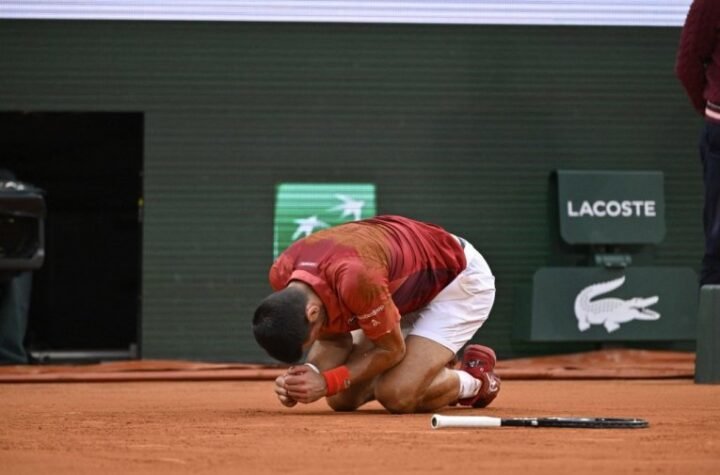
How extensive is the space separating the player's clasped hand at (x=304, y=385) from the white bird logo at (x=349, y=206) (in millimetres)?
6072

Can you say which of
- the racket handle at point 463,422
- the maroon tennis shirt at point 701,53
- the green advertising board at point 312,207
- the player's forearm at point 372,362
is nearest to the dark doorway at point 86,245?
the green advertising board at point 312,207

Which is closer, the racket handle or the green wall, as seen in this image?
the racket handle

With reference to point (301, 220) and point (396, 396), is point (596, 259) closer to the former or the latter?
point (301, 220)

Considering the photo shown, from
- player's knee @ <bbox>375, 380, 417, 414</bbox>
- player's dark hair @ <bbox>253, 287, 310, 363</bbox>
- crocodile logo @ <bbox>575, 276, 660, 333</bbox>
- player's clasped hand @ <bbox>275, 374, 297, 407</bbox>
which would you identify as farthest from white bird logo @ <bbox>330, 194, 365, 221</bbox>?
player's dark hair @ <bbox>253, 287, 310, 363</bbox>

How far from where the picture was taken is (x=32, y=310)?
14836 mm

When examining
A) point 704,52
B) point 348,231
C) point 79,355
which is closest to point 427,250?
point 348,231

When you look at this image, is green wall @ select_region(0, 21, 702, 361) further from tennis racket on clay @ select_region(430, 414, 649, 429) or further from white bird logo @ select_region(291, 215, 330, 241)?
tennis racket on clay @ select_region(430, 414, 649, 429)

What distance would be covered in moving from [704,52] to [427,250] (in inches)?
110

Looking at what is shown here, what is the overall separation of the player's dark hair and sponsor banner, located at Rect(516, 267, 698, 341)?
6.46 meters

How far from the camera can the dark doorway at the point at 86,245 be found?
15.0 meters

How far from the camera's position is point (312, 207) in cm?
1149

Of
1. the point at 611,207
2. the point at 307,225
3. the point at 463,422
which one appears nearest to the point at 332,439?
the point at 463,422

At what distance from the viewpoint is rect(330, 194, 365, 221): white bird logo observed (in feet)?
37.7

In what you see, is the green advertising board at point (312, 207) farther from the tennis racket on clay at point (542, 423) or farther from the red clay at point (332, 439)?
the tennis racket on clay at point (542, 423)
